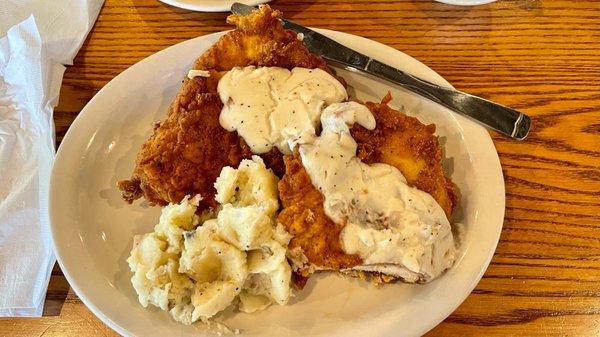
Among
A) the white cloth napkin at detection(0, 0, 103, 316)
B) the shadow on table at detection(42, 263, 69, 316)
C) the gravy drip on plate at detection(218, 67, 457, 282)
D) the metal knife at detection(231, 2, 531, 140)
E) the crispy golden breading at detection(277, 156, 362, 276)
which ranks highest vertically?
the metal knife at detection(231, 2, 531, 140)

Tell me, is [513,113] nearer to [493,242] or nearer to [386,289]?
[493,242]

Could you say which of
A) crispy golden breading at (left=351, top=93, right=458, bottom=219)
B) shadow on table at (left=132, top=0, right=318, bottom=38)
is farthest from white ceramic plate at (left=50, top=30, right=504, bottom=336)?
shadow on table at (left=132, top=0, right=318, bottom=38)

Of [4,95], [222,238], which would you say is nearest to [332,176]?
[222,238]

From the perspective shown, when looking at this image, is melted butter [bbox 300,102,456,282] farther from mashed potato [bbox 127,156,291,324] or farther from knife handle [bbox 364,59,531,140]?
knife handle [bbox 364,59,531,140]

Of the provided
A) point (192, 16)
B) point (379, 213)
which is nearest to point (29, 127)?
point (192, 16)

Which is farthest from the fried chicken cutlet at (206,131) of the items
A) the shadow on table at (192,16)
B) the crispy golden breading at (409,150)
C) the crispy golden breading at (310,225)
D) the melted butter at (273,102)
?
the shadow on table at (192,16)

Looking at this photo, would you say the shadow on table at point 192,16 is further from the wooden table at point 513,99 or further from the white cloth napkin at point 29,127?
the white cloth napkin at point 29,127

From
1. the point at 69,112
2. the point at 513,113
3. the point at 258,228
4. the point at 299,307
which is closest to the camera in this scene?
the point at 258,228
